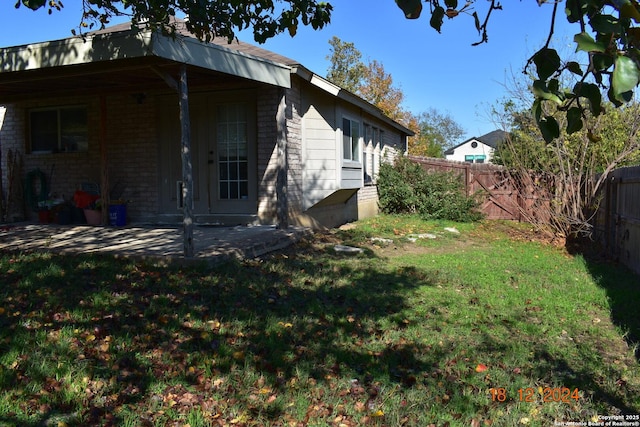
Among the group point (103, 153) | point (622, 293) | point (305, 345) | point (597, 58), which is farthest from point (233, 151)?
point (597, 58)

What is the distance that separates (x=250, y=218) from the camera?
989 cm

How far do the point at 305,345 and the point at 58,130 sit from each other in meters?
9.69

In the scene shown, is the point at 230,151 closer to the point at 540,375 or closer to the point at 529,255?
→ the point at 529,255

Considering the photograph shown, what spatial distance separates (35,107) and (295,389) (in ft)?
35.7

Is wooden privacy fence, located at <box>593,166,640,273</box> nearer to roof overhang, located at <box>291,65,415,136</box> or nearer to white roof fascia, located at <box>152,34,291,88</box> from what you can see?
roof overhang, located at <box>291,65,415,136</box>

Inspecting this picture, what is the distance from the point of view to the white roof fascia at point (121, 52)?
638cm

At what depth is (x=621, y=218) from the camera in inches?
324

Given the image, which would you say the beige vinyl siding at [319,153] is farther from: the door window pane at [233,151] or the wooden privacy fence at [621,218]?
the wooden privacy fence at [621,218]

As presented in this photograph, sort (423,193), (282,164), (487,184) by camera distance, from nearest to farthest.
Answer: (282,164), (423,193), (487,184)

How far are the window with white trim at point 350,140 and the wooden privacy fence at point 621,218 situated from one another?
18.0 feet

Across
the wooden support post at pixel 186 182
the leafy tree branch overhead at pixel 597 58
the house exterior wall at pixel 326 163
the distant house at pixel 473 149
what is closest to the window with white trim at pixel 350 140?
the house exterior wall at pixel 326 163

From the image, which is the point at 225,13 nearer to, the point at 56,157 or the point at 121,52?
the point at 121,52

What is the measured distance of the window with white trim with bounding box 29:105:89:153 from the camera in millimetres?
11094

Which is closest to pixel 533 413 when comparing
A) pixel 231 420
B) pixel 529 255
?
pixel 231 420
